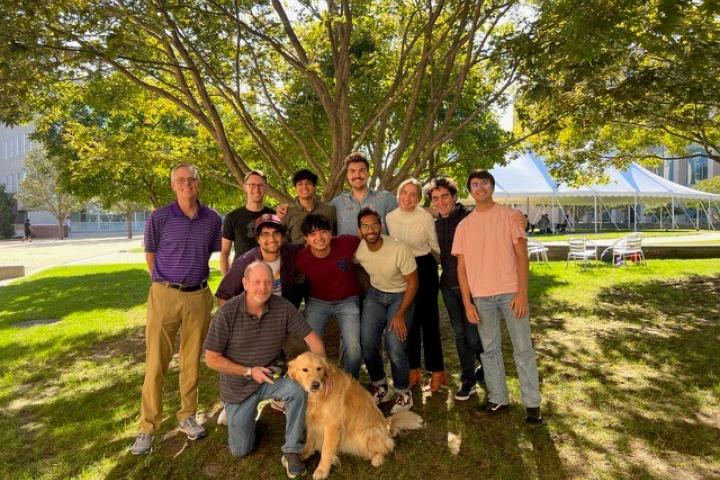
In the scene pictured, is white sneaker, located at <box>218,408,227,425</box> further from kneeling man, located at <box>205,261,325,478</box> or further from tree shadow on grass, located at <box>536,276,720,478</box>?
tree shadow on grass, located at <box>536,276,720,478</box>

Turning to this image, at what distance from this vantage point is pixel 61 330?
29.1 ft

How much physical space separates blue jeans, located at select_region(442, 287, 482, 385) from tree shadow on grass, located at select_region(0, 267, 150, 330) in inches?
346

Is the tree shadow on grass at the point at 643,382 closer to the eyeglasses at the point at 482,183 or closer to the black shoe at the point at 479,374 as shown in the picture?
the black shoe at the point at 479,374

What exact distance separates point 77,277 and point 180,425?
14115 millimetres

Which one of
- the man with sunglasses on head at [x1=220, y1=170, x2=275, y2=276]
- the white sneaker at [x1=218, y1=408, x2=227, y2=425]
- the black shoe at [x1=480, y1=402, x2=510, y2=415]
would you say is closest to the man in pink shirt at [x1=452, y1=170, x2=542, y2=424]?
the black shoe at [x1=480, y1=402, x2=510, y2=415]

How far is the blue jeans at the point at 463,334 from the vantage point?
4.84 m

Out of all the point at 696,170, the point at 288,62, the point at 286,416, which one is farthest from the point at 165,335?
the point at 696,170

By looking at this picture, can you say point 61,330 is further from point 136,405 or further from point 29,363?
point 136,405

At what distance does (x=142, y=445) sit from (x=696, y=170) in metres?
71.4

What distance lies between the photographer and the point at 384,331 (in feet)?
16.0

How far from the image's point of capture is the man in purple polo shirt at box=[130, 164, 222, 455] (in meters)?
4.18

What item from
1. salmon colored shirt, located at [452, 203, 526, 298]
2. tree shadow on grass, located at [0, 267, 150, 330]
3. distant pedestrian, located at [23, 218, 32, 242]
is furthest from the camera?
distant pedestrian, located at [23, 218, 32, 242]

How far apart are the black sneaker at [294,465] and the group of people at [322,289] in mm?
15

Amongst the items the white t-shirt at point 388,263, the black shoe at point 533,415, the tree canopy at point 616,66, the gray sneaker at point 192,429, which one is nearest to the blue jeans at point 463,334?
the white t-shirt at point 388,263
